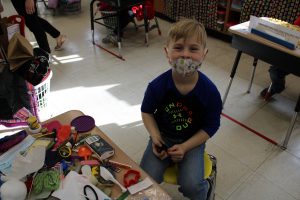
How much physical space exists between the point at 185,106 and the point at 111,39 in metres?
2.22

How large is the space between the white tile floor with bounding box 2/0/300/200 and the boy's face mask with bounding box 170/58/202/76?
0.77m

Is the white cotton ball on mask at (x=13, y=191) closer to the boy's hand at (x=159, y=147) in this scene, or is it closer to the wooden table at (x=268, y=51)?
the boy's hand at (x=159, y=147)

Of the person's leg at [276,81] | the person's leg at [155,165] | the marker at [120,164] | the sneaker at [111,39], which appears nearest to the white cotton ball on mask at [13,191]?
the marker at [120,164]

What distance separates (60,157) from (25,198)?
17cm

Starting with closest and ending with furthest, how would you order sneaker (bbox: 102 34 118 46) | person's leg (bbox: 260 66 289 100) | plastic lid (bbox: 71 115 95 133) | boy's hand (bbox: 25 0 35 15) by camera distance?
plastic lid (bbox: 71 115 95 133), person's leg (bbox: 260 66 289 100), boy's hand (bbox: 25 0 35 15), sneaker (bbox: 102 34 118 46)

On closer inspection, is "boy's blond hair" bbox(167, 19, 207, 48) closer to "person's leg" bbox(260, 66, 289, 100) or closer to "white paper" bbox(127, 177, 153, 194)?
"white paper" bbox(127, 177, 153, 194)

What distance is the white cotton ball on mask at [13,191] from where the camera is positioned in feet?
2.50

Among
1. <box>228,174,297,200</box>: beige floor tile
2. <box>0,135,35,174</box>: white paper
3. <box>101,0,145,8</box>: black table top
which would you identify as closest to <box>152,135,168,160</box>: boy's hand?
<box>0,135,35,174</box>: white paper

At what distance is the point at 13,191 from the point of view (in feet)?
2.52

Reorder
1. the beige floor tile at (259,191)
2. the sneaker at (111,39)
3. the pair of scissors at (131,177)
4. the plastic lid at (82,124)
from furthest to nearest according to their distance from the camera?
the sneaker at (111,39) → the beige floor tile at (259,191) → the plastic lid at (82,124) → the pair of scissors at (131,177)

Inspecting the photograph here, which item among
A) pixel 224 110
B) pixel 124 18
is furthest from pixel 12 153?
pixel 124 18

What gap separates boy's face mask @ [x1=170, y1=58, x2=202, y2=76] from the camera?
3.54 feet

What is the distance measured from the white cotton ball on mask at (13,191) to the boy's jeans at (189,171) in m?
0.54

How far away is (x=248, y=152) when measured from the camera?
1.83 m
